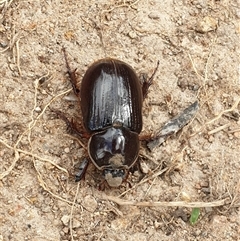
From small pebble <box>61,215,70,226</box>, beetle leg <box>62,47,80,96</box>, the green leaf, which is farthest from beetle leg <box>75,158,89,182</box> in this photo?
the green leaf

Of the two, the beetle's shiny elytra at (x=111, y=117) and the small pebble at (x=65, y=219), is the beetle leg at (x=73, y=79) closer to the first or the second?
the beetle's shiny elytra at (x=111, y=117)

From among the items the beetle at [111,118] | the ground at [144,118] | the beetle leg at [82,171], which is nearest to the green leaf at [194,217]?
the ground at [144,118]

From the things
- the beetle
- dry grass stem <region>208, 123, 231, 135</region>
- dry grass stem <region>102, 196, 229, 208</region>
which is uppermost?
the beetle

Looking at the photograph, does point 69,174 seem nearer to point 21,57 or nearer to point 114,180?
point 114,180

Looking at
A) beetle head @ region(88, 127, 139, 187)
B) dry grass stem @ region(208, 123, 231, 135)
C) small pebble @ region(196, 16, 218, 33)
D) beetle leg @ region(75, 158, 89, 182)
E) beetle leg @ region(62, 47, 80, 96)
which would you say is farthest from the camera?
small pebble @ region(196, 16, 218, 33)

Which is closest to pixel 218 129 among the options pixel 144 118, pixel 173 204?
pixel 144 118

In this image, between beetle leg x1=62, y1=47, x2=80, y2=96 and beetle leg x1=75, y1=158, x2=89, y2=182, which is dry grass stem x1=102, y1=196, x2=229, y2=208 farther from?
beetle leg x1=62, y1=47, x2=80, y2=96
